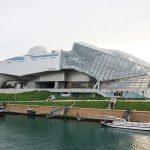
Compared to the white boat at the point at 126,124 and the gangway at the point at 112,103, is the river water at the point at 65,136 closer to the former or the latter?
the white boat at the point at 126,124

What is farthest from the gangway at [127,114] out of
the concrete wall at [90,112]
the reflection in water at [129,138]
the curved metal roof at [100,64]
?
the curved metal roof at [100,64]

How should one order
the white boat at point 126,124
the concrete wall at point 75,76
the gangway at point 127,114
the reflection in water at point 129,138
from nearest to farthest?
1. the reflection in water at point 129,138
2. the white boat at point 126,124
3. the gangway at point 127,114
4. the concrete wall at point 75,76

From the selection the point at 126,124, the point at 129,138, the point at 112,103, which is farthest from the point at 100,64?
the point at 129,138

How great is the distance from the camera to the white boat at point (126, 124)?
6297cm

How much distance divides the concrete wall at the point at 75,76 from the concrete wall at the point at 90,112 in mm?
27093

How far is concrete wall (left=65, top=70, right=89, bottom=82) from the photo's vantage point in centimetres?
10738

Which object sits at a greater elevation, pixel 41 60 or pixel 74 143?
pixel 41 60

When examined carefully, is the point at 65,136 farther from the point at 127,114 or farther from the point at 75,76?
the point at 75,76

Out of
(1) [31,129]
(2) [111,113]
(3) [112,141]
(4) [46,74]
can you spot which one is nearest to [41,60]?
(4) [46,74]

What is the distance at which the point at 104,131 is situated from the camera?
202ft

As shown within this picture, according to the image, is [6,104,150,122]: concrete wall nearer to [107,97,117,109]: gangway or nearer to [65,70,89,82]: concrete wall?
[107,97,117,109]: gangway

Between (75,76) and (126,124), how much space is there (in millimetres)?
46751

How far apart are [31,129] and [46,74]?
5256 cm

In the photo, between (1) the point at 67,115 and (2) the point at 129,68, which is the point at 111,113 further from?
(2) the point at 129,68
